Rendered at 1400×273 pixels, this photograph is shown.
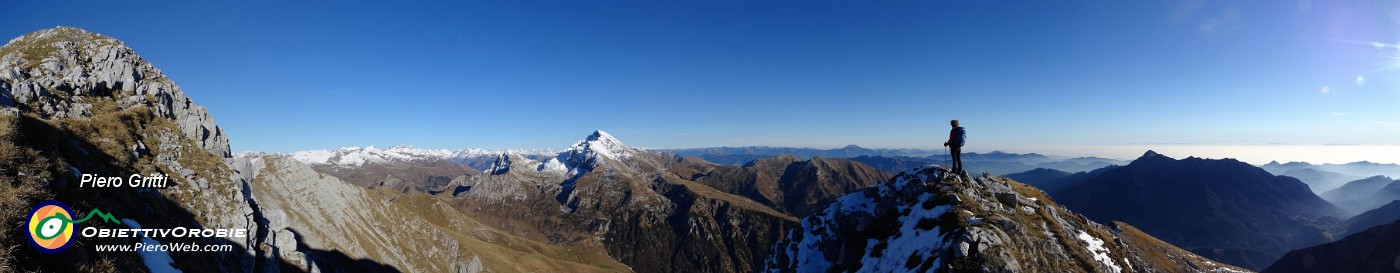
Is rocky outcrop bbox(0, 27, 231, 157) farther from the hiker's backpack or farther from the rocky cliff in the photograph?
the hiker's backpack

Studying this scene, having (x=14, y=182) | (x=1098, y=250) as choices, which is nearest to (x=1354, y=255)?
(x=1098, y=250)

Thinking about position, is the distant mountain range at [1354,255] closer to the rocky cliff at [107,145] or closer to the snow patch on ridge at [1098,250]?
the snow patch on ridge at [1098,250]

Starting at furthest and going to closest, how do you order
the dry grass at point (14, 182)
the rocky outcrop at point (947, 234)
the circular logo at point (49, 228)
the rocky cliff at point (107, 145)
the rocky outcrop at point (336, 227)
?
the rocky outcrop at point (336, 227) → the rocky outcrop at point (947, 234) → the rocky cliff at point (107, 145) → the circular logo at point (49, 228) → the dry grass at point (14, 182)

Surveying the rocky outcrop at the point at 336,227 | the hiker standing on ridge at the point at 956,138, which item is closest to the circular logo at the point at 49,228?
the hiker standing on ridge at the point at 956,138

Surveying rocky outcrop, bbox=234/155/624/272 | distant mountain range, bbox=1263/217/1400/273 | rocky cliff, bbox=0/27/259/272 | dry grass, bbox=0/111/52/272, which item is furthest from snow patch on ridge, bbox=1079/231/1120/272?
distant mountain range, bbox=1263/217/1400/273

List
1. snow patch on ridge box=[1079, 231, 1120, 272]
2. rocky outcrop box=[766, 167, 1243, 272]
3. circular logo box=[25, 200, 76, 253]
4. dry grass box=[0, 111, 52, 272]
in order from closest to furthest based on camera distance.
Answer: dry grass box=[0, 111, 52, 272], circular logo box=[25, 200, 76, 253], rocky outcrop box=[766, 167, 1243, 272], snow patch on ridge box=[1079, 231, 1120, 272]

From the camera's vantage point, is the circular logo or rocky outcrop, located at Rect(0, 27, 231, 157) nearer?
the circular logo

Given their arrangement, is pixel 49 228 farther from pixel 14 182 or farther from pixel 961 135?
pixel 961 135
